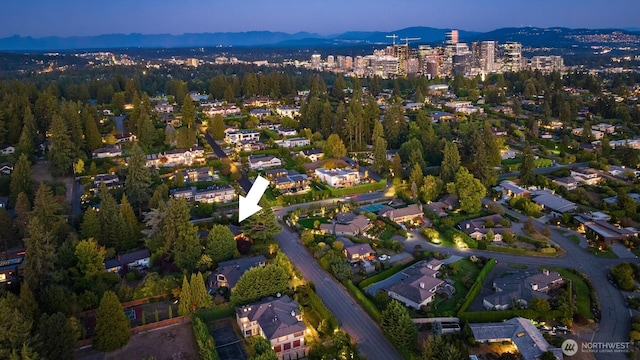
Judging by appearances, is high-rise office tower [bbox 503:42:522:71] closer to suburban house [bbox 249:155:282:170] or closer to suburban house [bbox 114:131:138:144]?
suburban house [bbox 249:155:282:170]

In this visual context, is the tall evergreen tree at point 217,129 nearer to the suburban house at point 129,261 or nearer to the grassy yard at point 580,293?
the suburban house at point 129,261

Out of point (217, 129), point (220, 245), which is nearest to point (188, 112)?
point (217, 129)

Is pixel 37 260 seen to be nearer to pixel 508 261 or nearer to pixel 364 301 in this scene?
pixel 364 301

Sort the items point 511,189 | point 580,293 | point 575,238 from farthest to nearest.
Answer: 1. point 511,189
2. point 575,238
3. point 580,293

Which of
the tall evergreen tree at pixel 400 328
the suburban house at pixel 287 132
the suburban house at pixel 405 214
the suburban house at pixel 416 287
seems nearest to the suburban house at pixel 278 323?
the tall evergreen tree at pixel 400 328

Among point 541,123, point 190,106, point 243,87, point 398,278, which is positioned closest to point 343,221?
point 398,278

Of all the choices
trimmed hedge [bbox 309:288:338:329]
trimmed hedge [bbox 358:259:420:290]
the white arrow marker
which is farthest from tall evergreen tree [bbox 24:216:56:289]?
trimmed hedge [bbox 358:259:420:290]

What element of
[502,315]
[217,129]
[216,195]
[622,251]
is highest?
[217,129]
